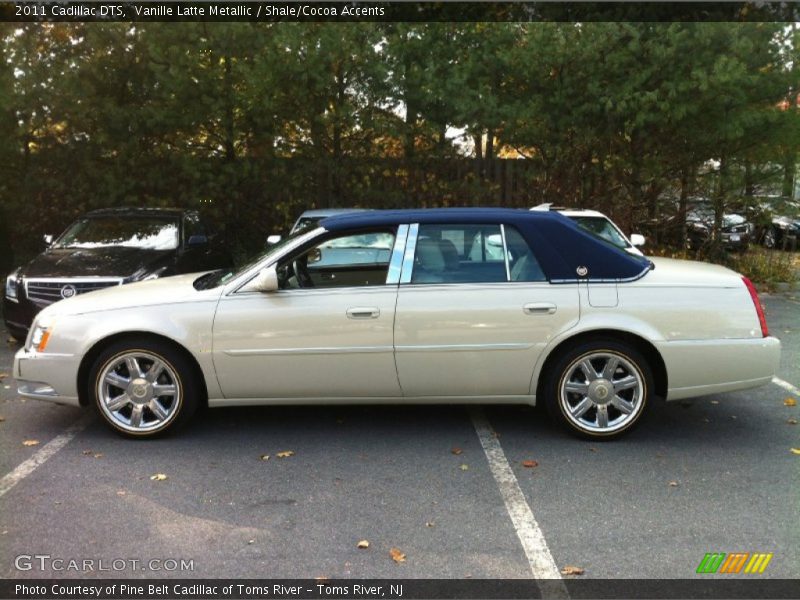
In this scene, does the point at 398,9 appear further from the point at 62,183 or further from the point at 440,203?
the point at 62,183

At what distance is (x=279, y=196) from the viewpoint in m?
13.8

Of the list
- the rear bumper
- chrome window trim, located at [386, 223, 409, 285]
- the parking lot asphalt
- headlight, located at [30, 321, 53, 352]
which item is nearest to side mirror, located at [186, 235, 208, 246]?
the parking lot asphalt

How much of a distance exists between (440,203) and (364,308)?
30.4ft

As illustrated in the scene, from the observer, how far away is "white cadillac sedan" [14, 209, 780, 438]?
15.7ft

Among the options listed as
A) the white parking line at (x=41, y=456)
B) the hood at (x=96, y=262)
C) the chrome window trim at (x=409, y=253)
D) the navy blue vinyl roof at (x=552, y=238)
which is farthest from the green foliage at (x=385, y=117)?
the white parking line at (x=41, y=456)

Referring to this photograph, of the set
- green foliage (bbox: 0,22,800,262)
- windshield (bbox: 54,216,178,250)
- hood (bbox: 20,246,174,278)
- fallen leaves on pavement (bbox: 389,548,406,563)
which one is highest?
green foliage (bbox: 0,22,800,262)

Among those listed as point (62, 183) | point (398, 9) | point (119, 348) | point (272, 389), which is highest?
point (398, 9)

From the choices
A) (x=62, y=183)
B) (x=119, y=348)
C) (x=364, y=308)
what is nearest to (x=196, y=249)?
(x=119, y=348)

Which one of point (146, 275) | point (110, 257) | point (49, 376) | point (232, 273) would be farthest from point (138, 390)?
point (110, 257)

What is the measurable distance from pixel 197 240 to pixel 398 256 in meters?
4.77

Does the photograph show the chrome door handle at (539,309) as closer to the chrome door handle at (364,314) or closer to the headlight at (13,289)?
the chrome door handle at (364,314)

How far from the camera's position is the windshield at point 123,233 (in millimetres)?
8508

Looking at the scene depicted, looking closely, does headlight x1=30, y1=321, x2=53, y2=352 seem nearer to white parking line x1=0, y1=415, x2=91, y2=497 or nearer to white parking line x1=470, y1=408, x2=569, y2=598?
white parking line x1=0, y1=415, x2=91, y2=497

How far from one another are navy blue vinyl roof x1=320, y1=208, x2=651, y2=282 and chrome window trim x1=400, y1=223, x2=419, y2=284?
69 mm
